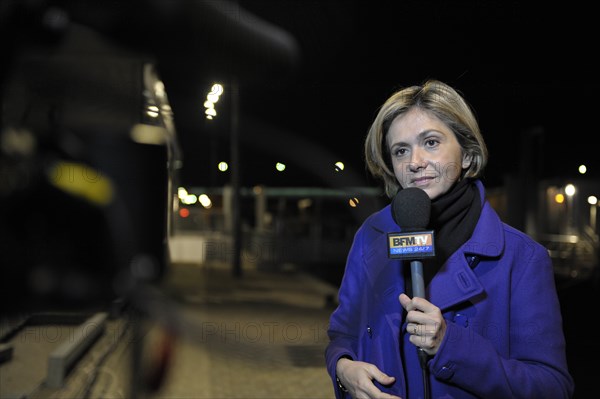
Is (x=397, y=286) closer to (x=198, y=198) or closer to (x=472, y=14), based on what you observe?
(x=198, y=198)

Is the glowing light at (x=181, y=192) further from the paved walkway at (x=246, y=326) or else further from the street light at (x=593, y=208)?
the street light at (x=593, y=208)

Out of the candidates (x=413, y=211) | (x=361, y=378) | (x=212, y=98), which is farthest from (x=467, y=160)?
(x=212, y=98)

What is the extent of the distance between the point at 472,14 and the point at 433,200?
50.2 inches

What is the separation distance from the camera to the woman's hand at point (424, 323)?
1178 mm

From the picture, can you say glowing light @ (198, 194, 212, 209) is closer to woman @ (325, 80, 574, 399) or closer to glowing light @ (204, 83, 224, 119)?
glowing light @ (204, 83, 224, 119)

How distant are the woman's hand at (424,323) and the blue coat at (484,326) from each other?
31mm

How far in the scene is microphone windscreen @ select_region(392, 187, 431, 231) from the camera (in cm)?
124

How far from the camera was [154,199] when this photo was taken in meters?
1.31

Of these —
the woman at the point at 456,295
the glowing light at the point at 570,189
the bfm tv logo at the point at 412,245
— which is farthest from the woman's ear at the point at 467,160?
the glowing light at the point at 570,189

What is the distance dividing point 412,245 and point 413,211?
103 mm

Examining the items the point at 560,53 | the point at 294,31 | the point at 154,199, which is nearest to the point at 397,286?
the point at 154,199

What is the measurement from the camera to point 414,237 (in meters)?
1.18

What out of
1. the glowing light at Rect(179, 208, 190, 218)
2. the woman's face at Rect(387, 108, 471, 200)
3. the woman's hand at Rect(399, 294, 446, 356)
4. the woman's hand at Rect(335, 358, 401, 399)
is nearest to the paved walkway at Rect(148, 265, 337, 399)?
the glowing light at Rect(179, 208, 190, 218)

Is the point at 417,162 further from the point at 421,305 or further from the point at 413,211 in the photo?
the point at 421,305
